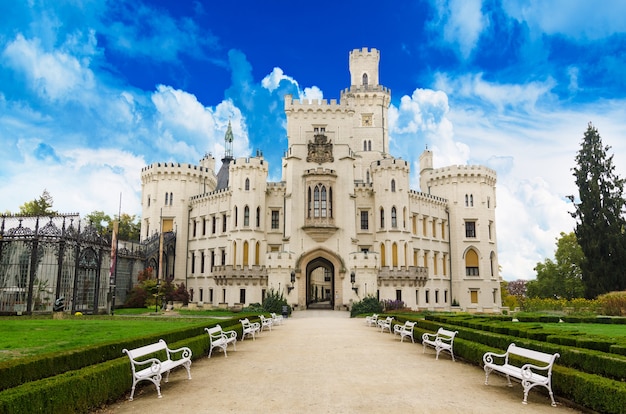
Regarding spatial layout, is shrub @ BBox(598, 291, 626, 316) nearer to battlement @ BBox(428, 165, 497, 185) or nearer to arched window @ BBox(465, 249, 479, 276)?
arched window @ BBox(465, 249, 479, 276)

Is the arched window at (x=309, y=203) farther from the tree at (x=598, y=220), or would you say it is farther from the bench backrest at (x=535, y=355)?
the bench backrest at (x=535, y=355)

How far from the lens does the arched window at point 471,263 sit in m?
55.4

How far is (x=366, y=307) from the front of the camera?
4041 cm

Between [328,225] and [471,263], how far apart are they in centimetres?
2043

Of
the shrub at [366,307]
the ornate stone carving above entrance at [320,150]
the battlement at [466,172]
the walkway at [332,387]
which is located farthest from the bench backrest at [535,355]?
the battlement at [466,172]

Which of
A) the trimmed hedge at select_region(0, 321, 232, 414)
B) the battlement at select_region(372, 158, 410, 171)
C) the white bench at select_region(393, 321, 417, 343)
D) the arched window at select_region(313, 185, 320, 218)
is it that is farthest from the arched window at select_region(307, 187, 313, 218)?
the trimmed hedge at select_region(0, 321, 232, 414)

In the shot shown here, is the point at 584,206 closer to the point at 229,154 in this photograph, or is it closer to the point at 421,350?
the point at 421,350

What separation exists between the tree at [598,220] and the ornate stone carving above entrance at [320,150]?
91.1ft

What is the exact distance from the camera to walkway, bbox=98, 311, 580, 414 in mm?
8992

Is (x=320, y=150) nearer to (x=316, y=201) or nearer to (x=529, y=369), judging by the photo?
(x=316, y=201)

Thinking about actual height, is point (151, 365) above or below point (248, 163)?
below


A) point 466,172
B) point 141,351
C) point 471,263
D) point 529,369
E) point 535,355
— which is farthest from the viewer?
point 466,172

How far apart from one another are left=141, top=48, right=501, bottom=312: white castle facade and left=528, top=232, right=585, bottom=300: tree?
11842 millimetres

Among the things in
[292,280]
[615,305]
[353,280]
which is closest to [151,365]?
[292,280]
